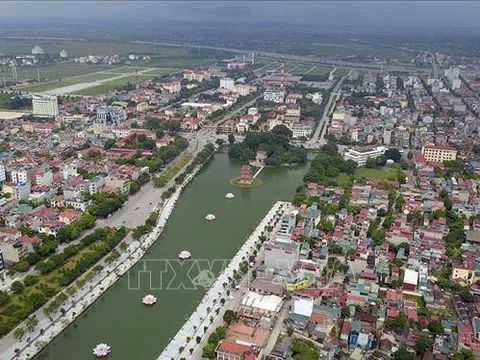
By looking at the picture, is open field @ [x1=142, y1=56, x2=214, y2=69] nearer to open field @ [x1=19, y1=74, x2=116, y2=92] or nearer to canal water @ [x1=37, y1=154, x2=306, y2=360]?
open field @ [x1=19, y1=74, x2=116, y2=92]

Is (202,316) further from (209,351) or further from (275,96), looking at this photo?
(275,96)

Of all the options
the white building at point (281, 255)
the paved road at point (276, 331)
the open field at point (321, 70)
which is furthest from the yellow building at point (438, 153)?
the open field at point (321, 70)

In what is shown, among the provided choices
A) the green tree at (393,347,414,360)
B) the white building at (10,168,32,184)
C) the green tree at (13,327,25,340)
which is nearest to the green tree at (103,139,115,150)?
the white building at (10,168,32,184)

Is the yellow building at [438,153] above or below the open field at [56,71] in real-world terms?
above

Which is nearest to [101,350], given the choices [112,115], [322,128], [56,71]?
[112,115]

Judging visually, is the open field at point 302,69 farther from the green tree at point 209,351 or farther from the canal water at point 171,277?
the green tree at point 209,351
